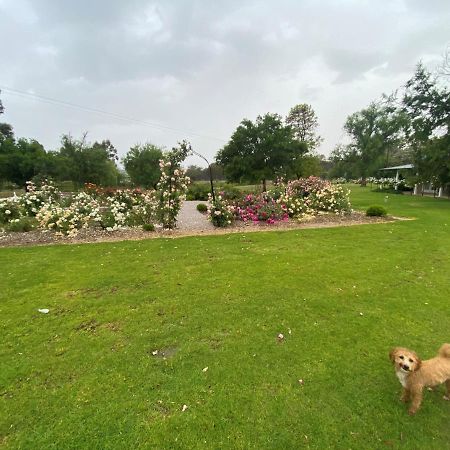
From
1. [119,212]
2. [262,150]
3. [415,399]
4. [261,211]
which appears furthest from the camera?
[262,150]

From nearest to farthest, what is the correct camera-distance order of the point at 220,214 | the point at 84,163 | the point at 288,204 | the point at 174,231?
the point at 174,231, the point at 220,214, the point at 288,204, the point at 84,163

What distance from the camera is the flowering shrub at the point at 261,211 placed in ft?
33.4

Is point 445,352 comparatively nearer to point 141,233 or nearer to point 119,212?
point 141,233

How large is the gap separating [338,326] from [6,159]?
35.5m

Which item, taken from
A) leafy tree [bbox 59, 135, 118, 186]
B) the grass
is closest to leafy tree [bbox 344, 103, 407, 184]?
leafy tree [bbox 59, 135, 118, 186]

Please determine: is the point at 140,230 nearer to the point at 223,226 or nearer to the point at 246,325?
the point at 223,226

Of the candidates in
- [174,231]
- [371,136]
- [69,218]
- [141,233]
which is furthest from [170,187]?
[371,136]

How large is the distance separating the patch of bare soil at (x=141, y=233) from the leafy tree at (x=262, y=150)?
12353 mm

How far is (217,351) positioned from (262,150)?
69.3 feet

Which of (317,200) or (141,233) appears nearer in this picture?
(141,233)

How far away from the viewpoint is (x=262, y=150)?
2238 centimetres

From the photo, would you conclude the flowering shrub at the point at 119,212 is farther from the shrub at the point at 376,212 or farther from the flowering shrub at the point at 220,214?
the shrub at the point at 376,212

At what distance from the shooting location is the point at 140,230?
28.9ft

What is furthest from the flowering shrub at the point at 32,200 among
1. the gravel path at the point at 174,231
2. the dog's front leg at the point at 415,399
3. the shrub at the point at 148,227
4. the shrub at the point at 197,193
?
the shrub at the point at 197,193
